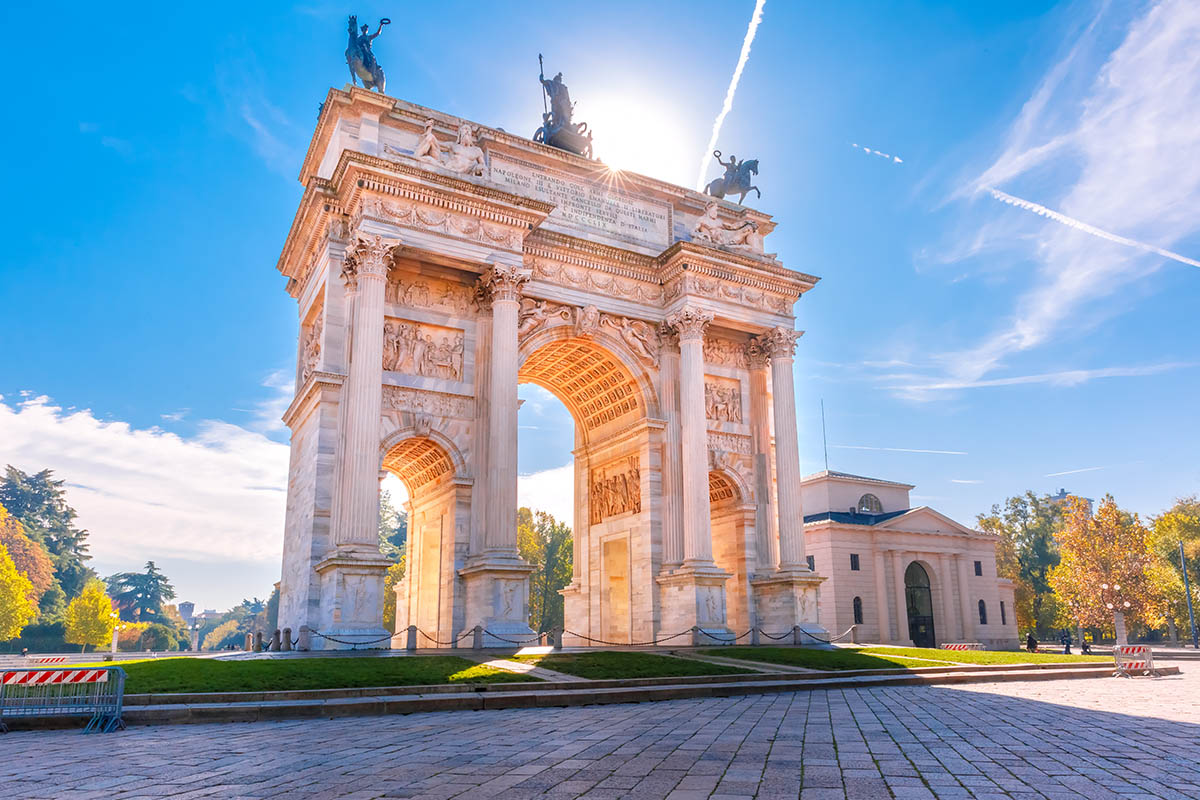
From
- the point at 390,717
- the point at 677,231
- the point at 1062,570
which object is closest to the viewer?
the point at 390,717

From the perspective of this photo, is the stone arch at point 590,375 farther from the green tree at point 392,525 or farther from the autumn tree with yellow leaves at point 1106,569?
the green tree at point 392,525

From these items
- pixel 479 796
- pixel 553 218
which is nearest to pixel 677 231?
pixel 553 218

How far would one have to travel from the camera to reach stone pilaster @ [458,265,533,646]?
89.2 feet

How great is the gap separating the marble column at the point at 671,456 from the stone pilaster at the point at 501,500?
7059mm

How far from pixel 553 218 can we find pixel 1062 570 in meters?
53.1

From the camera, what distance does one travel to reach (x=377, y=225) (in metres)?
28.3

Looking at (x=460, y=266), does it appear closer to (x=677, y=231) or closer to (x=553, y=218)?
(x=553, y=218)

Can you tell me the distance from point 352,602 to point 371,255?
1128cm

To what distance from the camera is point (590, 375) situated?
3706cm

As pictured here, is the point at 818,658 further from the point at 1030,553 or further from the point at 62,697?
the point at 1030,553

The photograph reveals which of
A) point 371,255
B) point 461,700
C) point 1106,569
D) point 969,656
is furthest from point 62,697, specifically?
point 1106,569

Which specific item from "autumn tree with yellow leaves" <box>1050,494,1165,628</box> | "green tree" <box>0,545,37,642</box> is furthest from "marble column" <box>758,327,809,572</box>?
"green tree" <box>0,545,37,642</box>

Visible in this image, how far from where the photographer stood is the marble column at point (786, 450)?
34.4 meters

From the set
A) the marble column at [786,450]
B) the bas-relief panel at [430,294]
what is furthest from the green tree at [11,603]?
the marble column at [786,450]
